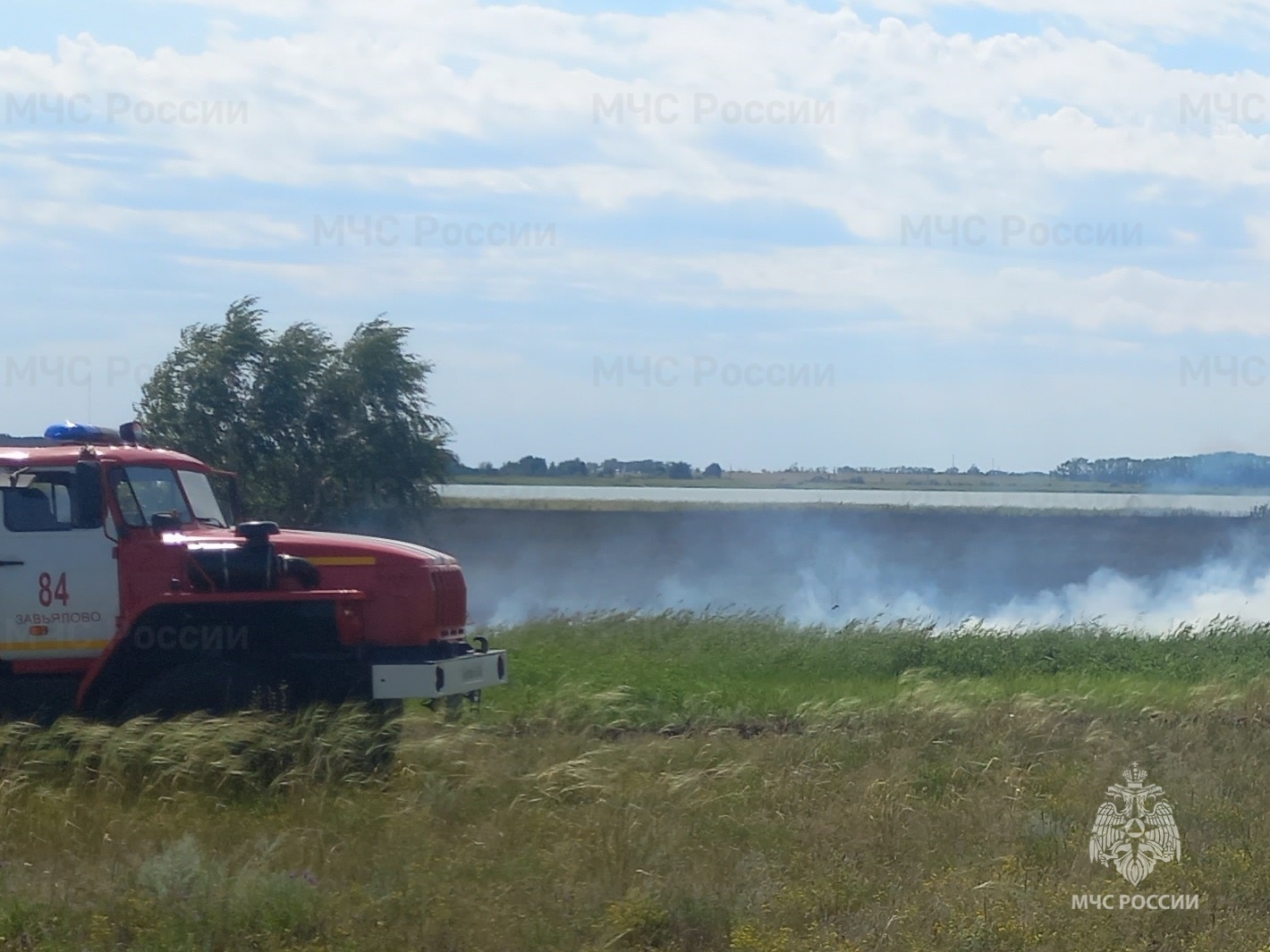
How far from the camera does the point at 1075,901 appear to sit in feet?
23.8

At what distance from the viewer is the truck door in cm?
1091

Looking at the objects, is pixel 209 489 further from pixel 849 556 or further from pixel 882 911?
pixel 849 556

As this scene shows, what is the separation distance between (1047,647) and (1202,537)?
100 ft

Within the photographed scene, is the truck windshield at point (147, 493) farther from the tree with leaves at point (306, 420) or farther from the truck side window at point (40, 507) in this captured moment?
the tree with leaves at point (306, 420)

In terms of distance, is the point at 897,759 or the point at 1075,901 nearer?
the point at 1075,901

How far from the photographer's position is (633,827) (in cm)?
836

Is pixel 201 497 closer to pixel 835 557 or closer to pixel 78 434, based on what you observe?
pixel 78 434

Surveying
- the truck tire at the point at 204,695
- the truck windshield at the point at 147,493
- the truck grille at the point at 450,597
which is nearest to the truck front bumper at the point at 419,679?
the truck grille at the point at 450,597

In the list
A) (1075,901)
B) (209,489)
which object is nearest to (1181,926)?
(1075,901)

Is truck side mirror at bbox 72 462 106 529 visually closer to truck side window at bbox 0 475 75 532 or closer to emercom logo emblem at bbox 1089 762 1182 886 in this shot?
truck side window at bbox 0 475 75 532

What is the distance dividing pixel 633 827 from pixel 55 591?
5.28m

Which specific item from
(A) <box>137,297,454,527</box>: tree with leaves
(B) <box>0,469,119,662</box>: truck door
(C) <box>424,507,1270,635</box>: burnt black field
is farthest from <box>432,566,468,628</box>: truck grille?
(C) <box>424,507,1270,635</box>: burnt black field

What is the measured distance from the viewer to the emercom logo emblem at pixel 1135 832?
812 cm

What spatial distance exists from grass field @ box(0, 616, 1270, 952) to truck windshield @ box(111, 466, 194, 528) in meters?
1.88
